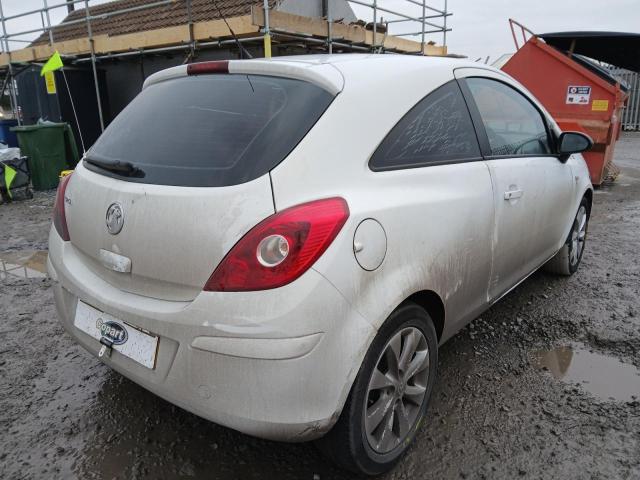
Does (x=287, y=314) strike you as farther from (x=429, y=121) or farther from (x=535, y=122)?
(x=535, y=122)

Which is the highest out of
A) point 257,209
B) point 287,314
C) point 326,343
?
point 257,209

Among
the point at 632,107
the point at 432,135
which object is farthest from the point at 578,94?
the point at 632,107

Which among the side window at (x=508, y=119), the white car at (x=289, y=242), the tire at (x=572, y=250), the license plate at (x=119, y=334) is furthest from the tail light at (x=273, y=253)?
the tire at (x=572, y=250)

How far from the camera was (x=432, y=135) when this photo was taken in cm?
222

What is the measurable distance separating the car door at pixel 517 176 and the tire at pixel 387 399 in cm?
69

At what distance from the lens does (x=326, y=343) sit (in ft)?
5.25

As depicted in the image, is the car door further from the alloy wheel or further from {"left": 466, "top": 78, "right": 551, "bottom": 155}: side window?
the alloy wheel

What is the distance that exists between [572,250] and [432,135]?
7.69ft

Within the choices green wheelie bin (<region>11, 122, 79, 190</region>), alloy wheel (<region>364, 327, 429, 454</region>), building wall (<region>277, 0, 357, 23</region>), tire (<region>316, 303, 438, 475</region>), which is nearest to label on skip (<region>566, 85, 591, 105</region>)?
building wall (<region>277, 0, 357, 23</region>)

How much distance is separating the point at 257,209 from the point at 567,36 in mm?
8018

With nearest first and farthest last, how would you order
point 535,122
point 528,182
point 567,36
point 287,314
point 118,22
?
point 287,314
point 528,182
point 535,122
point 567,36
point 118,22

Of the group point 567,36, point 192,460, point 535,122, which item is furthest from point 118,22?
point 192,460

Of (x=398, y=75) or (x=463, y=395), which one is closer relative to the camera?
(x=398, y=75)

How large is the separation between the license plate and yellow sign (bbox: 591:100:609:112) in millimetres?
7822
